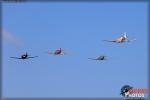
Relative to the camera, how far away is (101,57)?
3981 cm

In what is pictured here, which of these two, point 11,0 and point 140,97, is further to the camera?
point 140,97

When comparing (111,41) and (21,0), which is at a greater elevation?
(21,0)

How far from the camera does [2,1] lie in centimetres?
4025

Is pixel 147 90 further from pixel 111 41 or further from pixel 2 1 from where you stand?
pixel 2 1

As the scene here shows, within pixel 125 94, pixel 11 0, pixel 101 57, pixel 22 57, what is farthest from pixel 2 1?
pixel 125 94

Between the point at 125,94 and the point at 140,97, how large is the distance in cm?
130

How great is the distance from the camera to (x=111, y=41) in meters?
39.0

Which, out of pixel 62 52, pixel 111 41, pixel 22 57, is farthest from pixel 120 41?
pixel 22 57

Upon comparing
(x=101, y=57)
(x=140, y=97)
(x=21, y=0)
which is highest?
(x=21, y=0)

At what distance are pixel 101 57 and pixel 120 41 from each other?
5.75ft

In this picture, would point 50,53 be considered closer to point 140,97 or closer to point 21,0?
point 21,0

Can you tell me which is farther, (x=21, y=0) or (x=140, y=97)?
(x=140, y=97)

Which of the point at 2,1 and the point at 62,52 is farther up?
the point at 2,1

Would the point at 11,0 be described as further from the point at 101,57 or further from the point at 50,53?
the point at 101,57
